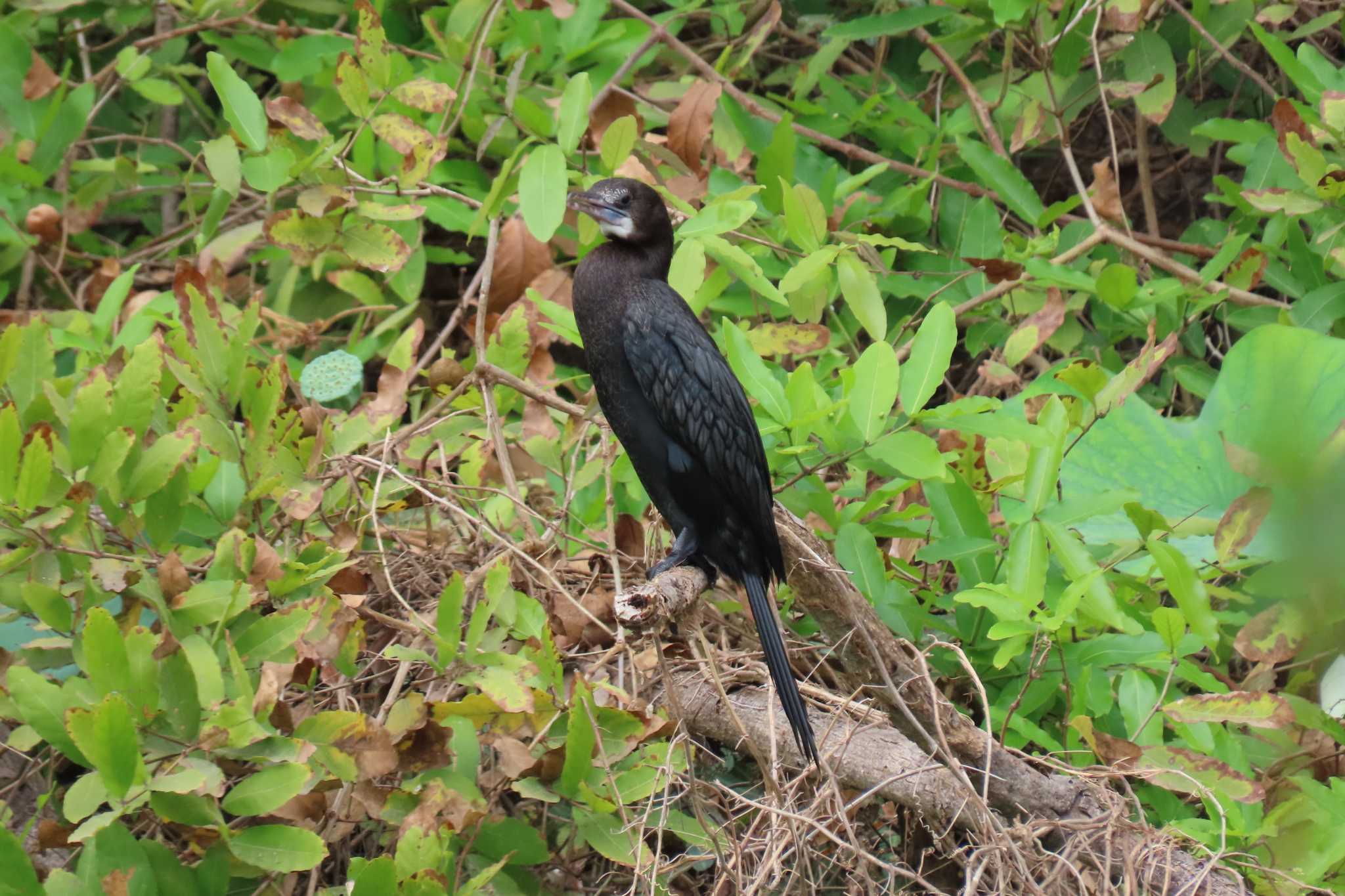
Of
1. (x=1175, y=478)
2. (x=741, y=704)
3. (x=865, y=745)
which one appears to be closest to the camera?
(x=865, y=745)

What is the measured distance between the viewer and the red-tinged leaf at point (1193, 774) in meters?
1.84

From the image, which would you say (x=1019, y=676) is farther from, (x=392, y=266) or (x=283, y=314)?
(x=283, y=314)

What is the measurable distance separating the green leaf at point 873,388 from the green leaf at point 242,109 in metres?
1.33

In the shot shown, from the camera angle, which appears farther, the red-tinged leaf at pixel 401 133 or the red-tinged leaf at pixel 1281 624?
the red-tinged leaf at pixel 401 133

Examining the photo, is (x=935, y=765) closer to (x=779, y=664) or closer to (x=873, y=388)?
(x=779, y=664)

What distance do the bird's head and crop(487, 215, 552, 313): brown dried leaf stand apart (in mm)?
643

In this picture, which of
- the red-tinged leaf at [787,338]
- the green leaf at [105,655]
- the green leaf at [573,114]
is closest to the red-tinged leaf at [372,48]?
the green leaf at [573,114]

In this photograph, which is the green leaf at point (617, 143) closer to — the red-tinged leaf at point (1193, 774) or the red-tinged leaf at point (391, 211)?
the red-tinged leaf at point (391, 211)

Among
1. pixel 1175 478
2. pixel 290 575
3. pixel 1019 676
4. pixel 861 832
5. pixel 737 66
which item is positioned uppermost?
pixel 737 66

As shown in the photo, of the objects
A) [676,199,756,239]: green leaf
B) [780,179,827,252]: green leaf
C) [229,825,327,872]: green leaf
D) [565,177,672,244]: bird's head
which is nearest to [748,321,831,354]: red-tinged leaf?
[780,179,827,252]: green leaf

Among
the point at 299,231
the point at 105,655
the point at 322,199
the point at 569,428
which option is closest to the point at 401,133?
the point at 322,199

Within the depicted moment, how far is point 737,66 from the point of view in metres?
3.22

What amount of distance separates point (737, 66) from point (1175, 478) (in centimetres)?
158

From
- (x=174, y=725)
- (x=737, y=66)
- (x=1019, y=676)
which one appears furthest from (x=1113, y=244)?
(x=174, y=725)
